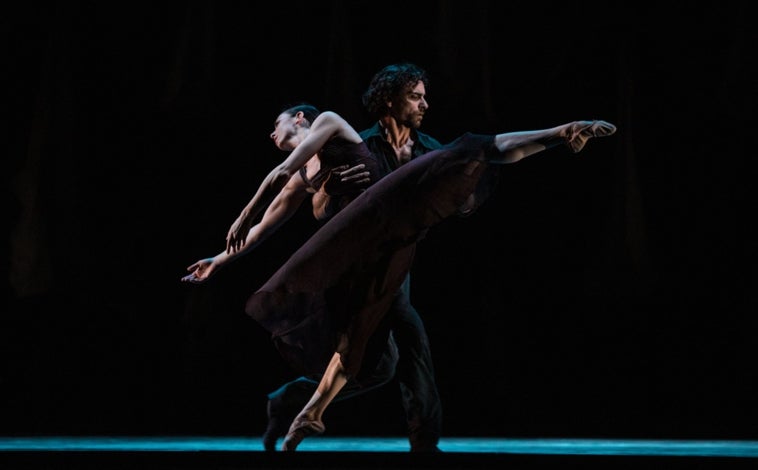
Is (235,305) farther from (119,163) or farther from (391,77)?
(391,77)

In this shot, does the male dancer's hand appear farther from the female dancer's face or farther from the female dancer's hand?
the female dancer's hand

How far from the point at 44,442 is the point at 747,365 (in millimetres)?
2829

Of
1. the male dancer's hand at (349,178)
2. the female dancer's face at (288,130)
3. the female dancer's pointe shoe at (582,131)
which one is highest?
Result: the female dancer's face at (288,130)

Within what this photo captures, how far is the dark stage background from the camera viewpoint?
3814mm

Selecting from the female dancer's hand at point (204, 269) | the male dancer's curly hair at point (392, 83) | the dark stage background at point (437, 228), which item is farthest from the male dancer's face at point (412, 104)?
the dark stage background at point (437, 228)

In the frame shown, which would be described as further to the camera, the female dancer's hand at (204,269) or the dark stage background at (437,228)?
the dark stage background at (437,228)

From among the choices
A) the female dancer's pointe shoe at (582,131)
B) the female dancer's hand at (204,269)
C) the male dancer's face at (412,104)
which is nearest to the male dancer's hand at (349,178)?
the male dancer's face at (412,104)

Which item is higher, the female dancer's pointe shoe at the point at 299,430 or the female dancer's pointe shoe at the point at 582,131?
the female dancer's pointe shoe at the point at 582,131

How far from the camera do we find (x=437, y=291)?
3951 millimetres

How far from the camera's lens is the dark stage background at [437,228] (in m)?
3.81

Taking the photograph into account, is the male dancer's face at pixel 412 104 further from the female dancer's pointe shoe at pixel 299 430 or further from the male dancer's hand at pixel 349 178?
the female dancer's pointe shoe at pixel 299 430

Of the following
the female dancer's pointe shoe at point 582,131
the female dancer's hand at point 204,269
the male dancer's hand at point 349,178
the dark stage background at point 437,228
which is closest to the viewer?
the female dancer's pointe shoe at point 582,131

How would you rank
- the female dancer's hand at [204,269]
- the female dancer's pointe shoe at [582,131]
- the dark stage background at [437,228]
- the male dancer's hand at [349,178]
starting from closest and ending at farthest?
1. the female dancer's pointe shoe at [582,131]
2. the male dancer's hand at [349,178]
3. the female dancer's hand at [204,269]
4. the dark stage background at [437,228]

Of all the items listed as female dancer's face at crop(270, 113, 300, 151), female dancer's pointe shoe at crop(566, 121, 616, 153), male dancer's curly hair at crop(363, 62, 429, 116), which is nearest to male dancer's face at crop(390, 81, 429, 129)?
male dancer's curly hair at crop(363, 62, 429, 116)
